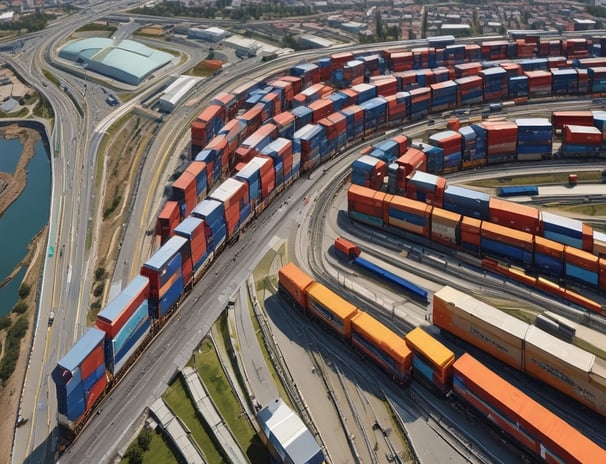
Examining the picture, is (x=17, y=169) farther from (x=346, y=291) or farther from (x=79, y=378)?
(x=346, y=291)

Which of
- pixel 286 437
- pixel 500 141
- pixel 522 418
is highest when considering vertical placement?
pixel 500 141

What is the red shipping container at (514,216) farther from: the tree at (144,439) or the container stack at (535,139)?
the tree at (144,439)

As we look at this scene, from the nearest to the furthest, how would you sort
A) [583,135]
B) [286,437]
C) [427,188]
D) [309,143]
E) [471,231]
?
[286,437] < [471,231] < [427,188] < [583,135] < [309,143]

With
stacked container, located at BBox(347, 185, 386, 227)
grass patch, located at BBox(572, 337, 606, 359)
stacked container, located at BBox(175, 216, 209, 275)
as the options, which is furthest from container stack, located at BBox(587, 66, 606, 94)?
stacked container, located at BBox(175, 216, 209, 275)

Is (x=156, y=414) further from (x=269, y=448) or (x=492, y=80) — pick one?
(x=492, y=80)

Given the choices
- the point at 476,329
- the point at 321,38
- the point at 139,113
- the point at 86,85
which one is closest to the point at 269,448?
the point at 476,329

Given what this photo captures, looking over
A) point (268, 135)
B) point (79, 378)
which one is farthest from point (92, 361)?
point (268, 135)
